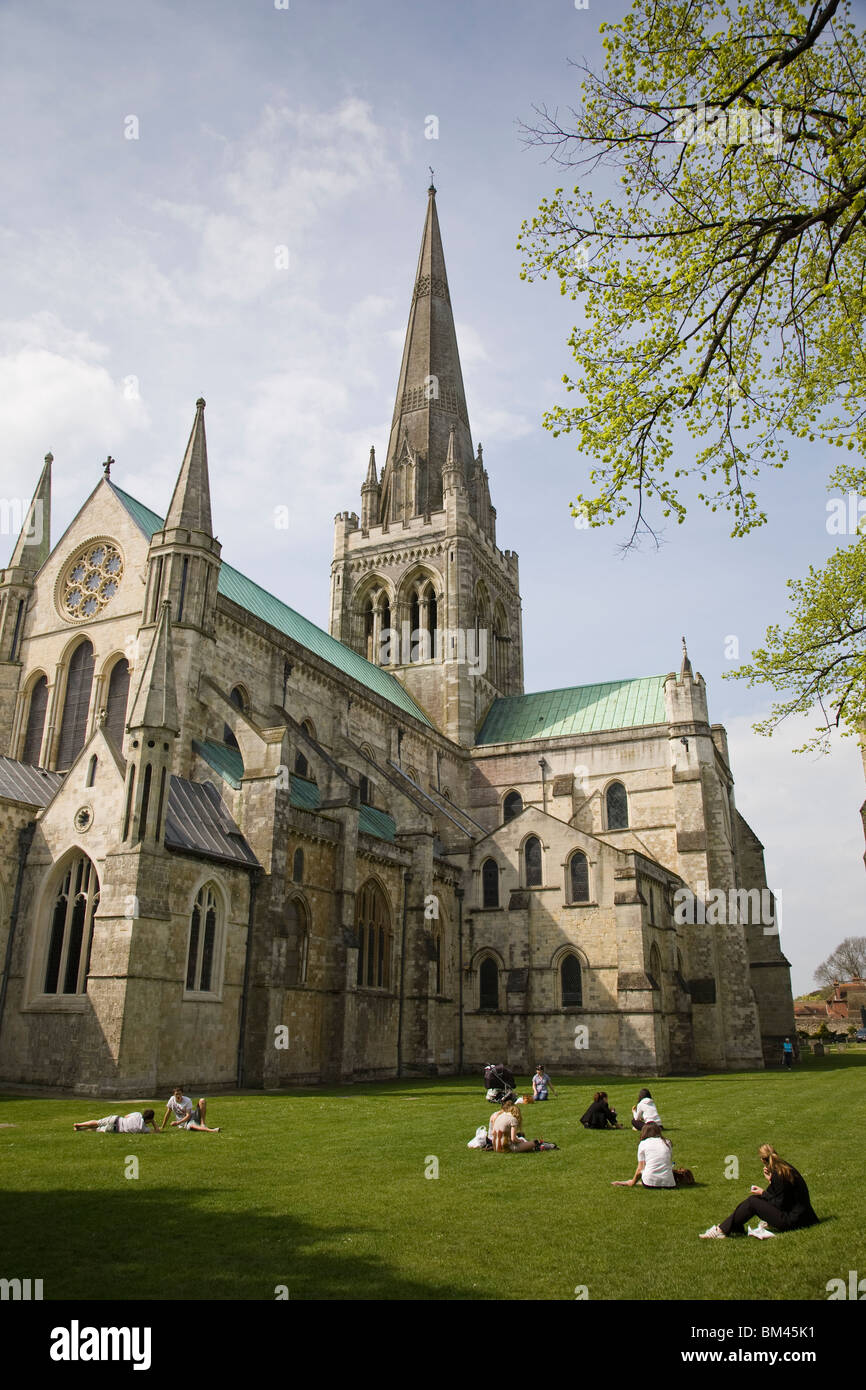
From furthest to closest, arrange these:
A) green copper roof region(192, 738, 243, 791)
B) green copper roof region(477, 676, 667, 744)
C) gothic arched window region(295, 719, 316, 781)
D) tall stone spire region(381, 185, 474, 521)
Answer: tall stone spire region(381, 185, 474, 521), green copper roof region(477, 676, 667, 744), gothic arched window region(295, 719, 316, 781), green copper roof region(192, 738, 243, 791)

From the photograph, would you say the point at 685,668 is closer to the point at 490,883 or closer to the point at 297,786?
the point at 490,883

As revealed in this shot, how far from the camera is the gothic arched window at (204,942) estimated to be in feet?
71.1

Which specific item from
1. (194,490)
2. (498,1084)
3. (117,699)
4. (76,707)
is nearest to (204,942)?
(498,1084)

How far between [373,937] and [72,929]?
34.3 ft

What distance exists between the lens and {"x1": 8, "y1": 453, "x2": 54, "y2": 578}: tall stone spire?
3059cm

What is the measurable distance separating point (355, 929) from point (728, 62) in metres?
23.1

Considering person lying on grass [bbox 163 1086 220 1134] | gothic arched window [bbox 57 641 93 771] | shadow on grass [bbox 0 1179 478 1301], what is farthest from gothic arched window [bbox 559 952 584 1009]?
shadow on grass [bbox 0 1179 478 1301]

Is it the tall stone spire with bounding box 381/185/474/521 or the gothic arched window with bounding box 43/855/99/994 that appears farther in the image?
the tall stone spire with bounding box 381/185/474/521

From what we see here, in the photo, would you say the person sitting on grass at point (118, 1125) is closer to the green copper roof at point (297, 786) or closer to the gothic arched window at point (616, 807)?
the green copper roof at point (297, 786)

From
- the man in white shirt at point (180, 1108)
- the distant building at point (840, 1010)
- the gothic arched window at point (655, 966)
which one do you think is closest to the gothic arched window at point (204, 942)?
the man in white shirt at point (180, 1108)

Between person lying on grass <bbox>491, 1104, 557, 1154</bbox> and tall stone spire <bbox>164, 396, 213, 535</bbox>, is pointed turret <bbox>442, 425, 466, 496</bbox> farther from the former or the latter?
person lying on grass <bbox>491, 1104, 557, 1154</bbox>

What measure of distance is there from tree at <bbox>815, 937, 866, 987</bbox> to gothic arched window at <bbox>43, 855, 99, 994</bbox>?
439 feet
